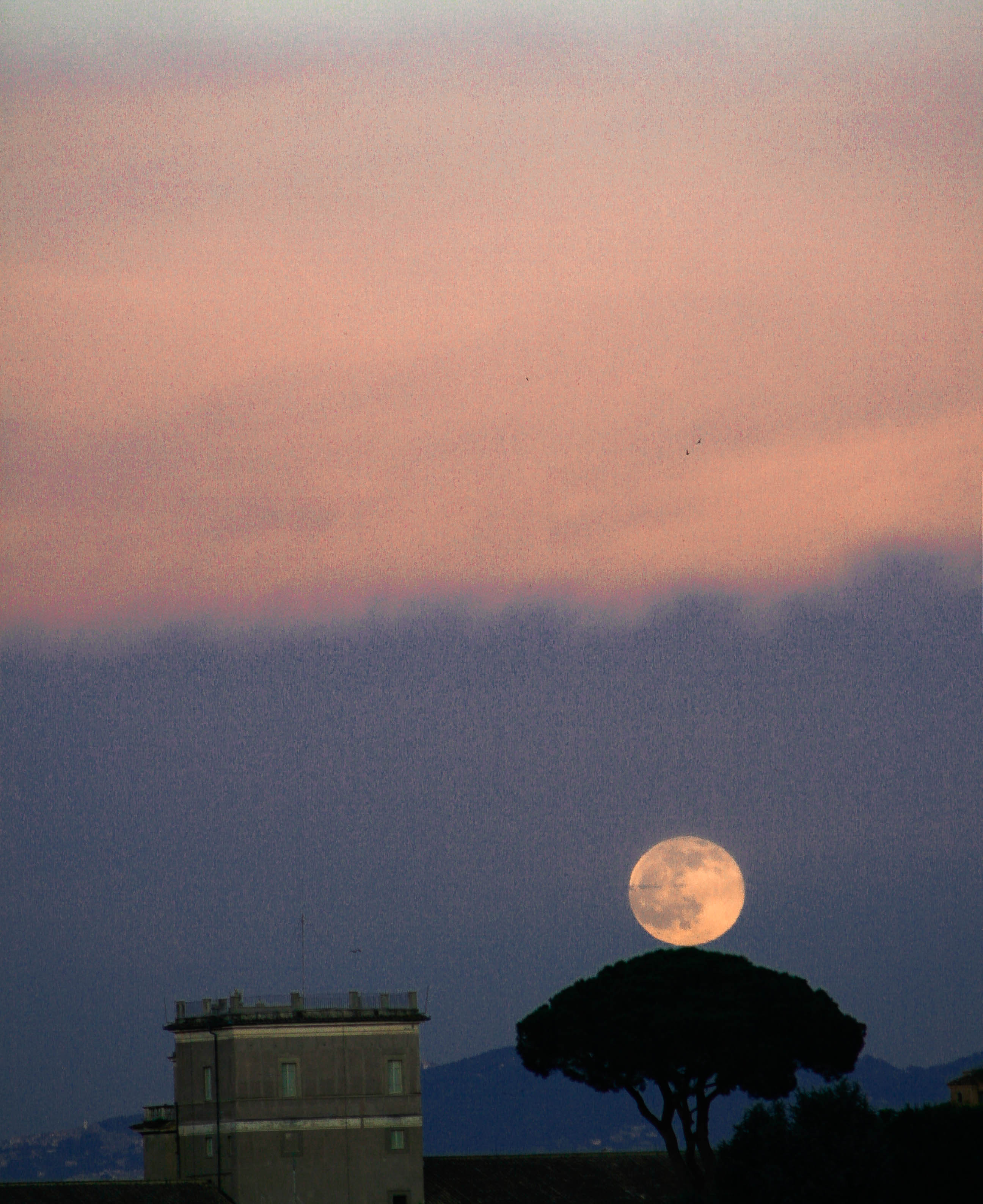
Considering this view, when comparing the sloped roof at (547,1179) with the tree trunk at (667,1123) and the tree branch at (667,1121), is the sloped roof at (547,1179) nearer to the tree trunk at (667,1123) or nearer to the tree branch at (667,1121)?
the tree trunk at (667,1123)

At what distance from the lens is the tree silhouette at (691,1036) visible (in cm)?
7819

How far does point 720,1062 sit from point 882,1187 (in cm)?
1432

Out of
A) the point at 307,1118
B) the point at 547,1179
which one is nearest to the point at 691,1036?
the point at 547,1179

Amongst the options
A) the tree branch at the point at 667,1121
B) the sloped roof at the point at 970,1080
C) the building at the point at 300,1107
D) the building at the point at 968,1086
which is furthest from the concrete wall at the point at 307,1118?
the sloped roof at the point at 970,1080

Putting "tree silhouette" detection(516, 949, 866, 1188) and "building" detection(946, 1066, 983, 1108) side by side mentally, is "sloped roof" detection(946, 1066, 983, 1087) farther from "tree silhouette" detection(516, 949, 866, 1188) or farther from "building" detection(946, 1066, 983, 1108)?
"tree silhouette" detection(516, 949, 866, 1188)

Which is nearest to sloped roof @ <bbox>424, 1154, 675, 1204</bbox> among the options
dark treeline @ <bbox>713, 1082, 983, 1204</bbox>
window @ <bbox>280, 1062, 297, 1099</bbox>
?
window @ <bbox>280, 1062, 297, 1099</bbox>

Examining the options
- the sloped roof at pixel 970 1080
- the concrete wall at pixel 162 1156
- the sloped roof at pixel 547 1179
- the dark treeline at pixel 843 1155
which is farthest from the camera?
the sloped roof at pixel 970 1080

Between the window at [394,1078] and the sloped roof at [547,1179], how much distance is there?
446 centimetres

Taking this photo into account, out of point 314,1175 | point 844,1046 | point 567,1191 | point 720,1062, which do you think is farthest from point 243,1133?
point 844,1046

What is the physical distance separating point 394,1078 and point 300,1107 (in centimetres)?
476

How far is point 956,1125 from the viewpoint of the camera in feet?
223

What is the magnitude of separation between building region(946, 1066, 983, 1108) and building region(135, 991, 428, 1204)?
46417mm

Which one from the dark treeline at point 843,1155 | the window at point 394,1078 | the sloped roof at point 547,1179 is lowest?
the sloped roof at point 547,1179

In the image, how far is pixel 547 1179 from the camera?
83.7 m
